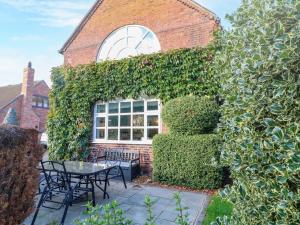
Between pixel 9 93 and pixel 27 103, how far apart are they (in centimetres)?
379

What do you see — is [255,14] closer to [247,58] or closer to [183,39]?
[247,58]

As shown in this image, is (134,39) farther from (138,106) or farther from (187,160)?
(187,160)

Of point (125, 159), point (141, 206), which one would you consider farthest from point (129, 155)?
point (141, 206)

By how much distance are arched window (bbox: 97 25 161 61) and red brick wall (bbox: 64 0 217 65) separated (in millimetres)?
193

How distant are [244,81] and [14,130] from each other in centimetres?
263

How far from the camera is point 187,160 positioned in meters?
5.95

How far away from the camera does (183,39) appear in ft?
26.9

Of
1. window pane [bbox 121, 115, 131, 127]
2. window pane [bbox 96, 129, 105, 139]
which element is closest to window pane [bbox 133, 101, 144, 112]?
window pane [bbox 121, 115, 131, 127]

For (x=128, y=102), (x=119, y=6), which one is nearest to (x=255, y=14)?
(x=128, y=102)

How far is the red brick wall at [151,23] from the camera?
8.03m

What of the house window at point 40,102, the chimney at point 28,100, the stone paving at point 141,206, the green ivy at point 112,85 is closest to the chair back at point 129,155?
the stone paving at point 141,206

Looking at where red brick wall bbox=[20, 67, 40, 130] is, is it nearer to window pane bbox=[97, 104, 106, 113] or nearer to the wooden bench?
window pane bbox=[97, 104, 106, 113]

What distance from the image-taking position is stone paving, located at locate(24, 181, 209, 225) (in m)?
3.91

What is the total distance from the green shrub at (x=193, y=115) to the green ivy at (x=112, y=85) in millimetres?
661
